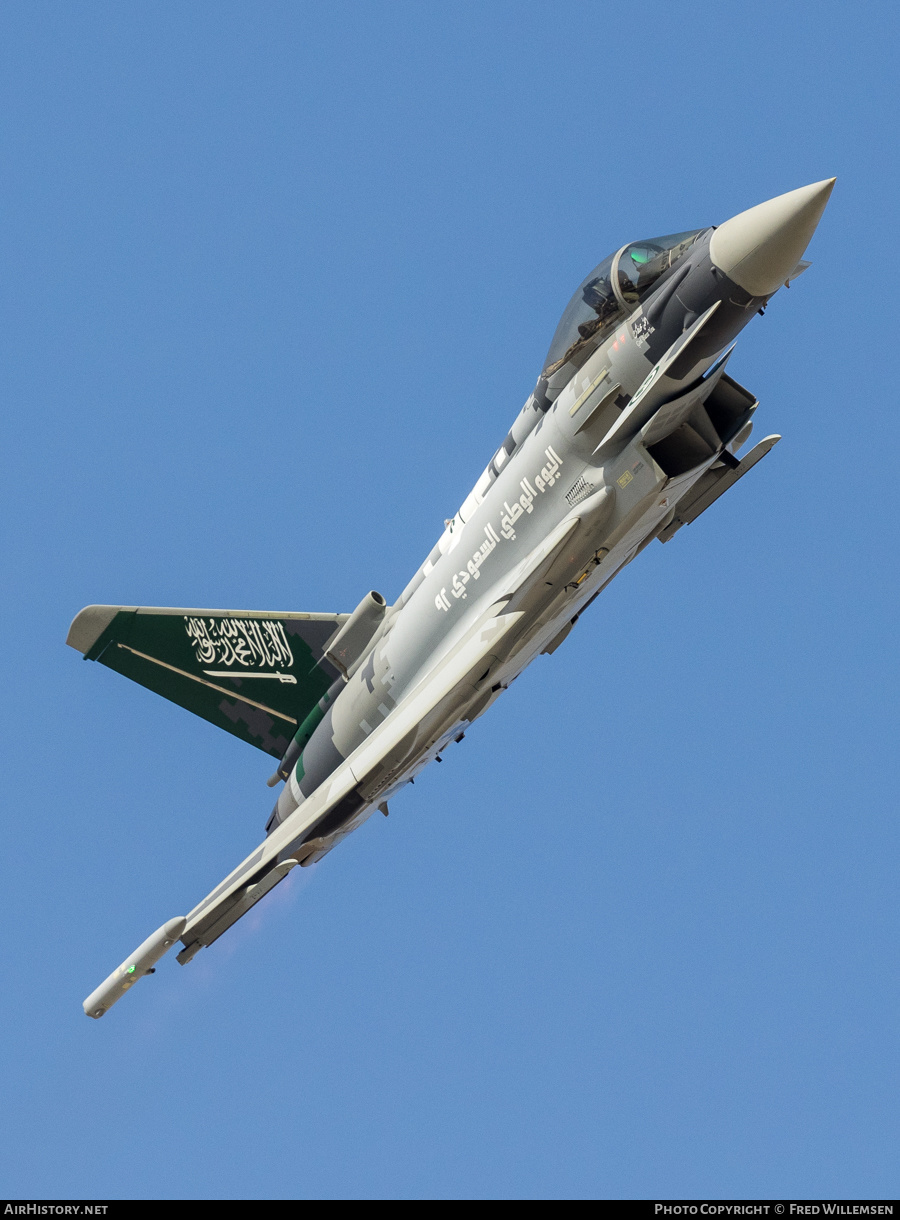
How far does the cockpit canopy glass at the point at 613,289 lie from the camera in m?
16.2

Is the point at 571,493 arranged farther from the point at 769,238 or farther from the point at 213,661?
the point at 213,661

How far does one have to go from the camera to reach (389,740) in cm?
1770

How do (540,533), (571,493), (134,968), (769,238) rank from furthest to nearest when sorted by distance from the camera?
(134,968), (540,533), (571,493), (769,238)

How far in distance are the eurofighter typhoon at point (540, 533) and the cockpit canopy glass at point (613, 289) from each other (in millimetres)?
20

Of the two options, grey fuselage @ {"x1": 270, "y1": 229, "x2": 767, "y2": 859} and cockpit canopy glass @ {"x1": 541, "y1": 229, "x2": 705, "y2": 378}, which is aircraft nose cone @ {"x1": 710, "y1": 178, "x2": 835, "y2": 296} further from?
cockpit canopy glass @ {"x1": 541, "y1": 229, "x2": 705, "y2": 378}

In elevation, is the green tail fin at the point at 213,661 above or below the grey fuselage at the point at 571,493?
below

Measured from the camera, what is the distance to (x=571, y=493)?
1691 centimetres

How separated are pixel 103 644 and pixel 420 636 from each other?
533 centimetres

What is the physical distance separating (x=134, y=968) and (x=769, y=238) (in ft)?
36.2

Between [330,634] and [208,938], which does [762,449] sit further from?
[208,938]

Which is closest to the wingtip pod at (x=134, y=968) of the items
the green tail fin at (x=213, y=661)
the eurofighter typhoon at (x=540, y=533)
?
the eurofighter typhoon at (x=540, y=533)

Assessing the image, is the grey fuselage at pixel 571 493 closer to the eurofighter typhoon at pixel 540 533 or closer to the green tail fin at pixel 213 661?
the eurofighter typhoon at pixel 540 533

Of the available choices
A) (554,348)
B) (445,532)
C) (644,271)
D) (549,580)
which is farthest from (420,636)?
(644,271)

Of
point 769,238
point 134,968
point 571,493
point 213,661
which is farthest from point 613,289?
point 134,968
